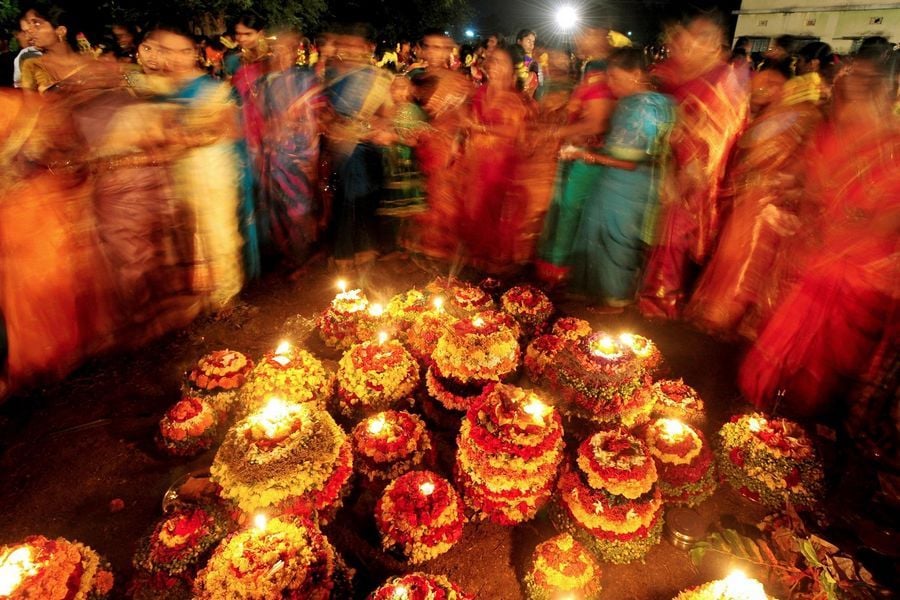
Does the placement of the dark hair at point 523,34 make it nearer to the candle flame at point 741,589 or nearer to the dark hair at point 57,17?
the dark hair at point 57,17

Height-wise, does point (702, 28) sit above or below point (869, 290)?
above

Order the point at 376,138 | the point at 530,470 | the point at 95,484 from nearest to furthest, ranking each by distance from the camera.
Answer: the point at 530,470 → the point at 95,484 → the point at 376,138

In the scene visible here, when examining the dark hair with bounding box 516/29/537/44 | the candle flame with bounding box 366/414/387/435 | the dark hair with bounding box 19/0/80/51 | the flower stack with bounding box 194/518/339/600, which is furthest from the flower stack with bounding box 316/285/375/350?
the dark hair with bounding box 516/29/537/44

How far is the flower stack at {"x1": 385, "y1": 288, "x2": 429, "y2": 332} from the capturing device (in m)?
4.02

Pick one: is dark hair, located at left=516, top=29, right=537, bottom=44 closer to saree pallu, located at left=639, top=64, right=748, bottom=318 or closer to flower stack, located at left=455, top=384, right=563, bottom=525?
saree pallu, located at left=639, top=64, right=748, bottom=318

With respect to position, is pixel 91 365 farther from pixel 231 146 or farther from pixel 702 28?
pixel 702 28

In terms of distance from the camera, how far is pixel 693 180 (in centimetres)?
427

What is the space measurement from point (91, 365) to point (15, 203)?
1348 mm

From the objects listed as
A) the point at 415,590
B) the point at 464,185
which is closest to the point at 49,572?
the point at 415,590

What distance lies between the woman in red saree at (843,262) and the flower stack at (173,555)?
3742 mm

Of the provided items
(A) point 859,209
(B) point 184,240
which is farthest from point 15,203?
(A) point 859,209

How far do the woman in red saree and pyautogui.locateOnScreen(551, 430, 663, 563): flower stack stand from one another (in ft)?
5.36

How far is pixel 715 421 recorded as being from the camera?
3525 millimetres

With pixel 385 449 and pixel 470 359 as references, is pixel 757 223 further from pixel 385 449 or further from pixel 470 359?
pixel 385 449
